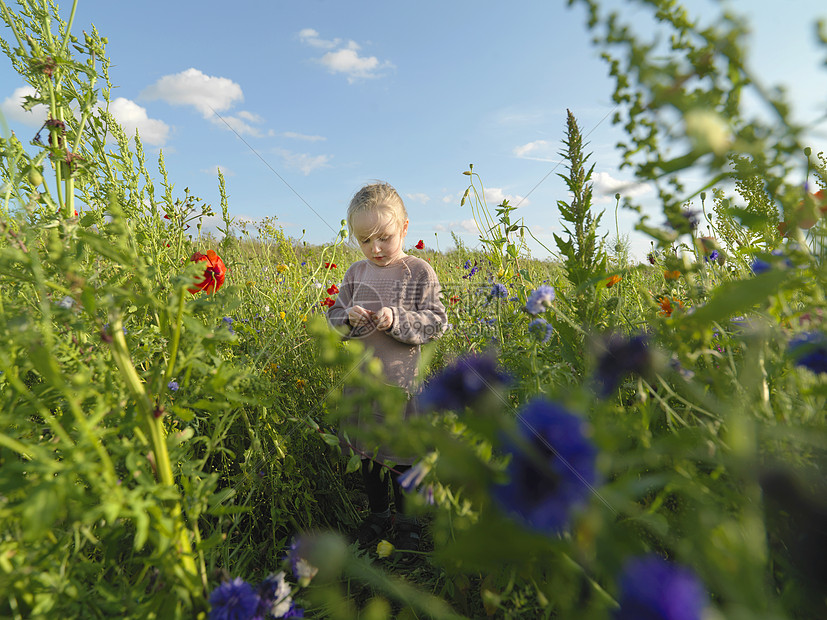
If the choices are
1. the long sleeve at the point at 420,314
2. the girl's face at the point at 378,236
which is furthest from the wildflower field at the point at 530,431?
the girl's face at the point at 378,236

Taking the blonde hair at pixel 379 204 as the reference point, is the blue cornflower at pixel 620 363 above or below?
below

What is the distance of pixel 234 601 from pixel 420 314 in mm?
1401

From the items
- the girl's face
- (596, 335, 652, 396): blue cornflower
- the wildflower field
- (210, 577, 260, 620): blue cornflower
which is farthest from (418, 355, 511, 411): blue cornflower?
the girl's face

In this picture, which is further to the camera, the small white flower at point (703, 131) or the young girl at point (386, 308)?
the young girl at point (386, 308)

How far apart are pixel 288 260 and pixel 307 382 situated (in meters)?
1.05

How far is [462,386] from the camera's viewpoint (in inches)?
24.0

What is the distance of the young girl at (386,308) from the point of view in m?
1.83

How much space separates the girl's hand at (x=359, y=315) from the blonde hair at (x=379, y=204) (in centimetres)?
43

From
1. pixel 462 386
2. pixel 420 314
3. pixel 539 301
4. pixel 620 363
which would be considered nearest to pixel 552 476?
pixel 462 386

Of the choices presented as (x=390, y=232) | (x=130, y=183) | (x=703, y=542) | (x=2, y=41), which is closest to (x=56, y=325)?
(x=130, y=183)

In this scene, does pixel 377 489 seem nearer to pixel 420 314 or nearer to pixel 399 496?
pixel 399 496

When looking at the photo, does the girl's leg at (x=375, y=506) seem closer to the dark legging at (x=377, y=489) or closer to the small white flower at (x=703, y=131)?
the dark legging at (x=377, y=489)

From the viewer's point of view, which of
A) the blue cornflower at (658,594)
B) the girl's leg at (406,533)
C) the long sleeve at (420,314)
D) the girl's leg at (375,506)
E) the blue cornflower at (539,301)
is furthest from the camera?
the long sleeve at (420,314)

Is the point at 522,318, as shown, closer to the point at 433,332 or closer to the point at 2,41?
the point at 433,332
